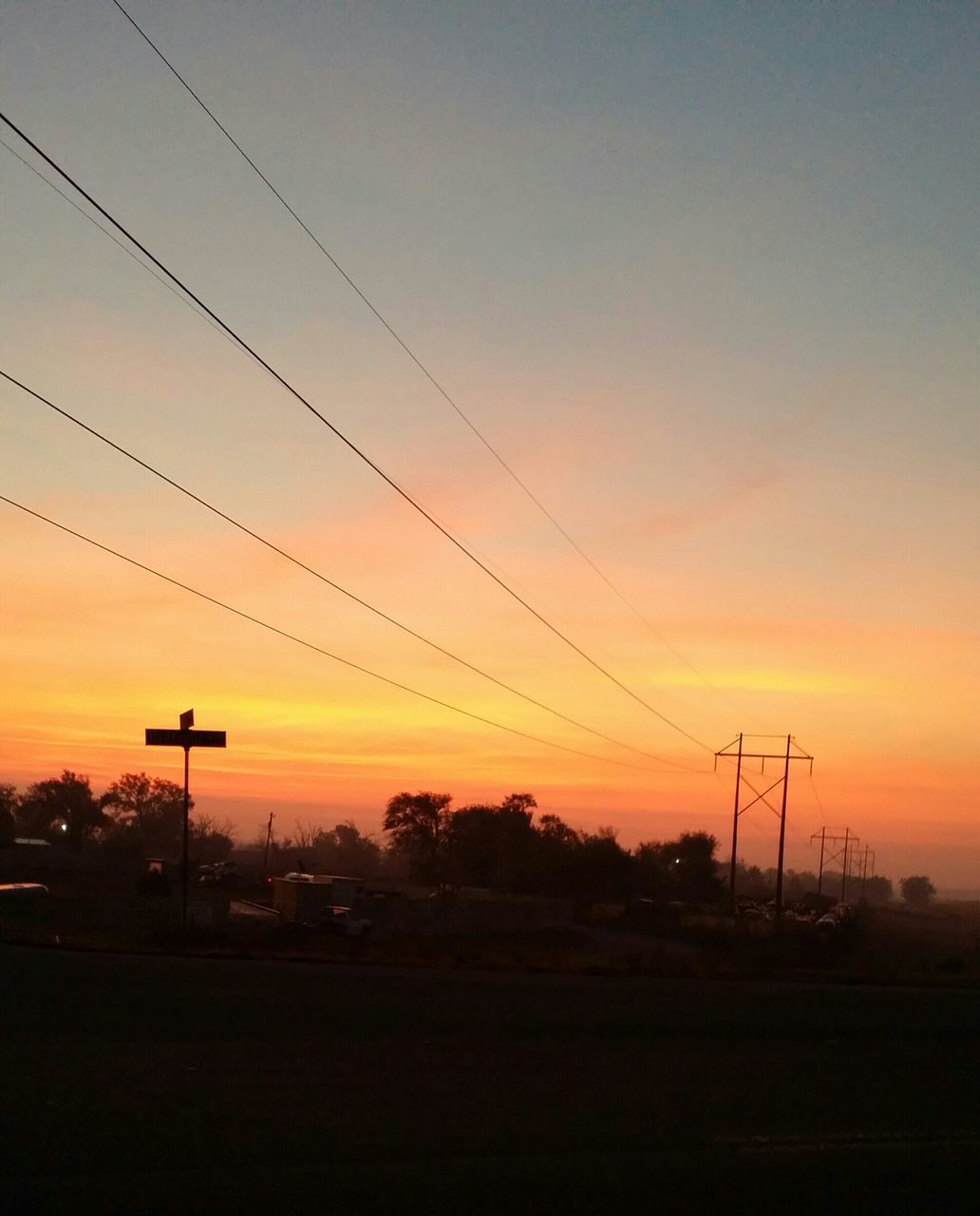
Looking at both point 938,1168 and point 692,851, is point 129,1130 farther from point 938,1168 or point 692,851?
point 692,851

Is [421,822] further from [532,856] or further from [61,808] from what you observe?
[61,808]

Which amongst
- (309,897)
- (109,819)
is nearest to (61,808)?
(109,819)

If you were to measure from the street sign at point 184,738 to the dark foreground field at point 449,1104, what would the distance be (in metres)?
10.6

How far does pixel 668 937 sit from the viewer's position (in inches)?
2579

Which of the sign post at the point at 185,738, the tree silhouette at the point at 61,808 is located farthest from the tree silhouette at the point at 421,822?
the sign post at the point at 185,738

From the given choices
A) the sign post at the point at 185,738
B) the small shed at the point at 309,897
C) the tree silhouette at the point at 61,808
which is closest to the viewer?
the sign post at the point at 185,738

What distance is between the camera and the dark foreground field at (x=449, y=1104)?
27.4 ft

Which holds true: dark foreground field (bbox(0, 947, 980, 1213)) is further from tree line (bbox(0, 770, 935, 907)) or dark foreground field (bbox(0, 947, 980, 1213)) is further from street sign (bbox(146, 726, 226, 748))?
tree line (bbox(0, 770, 935, 907))

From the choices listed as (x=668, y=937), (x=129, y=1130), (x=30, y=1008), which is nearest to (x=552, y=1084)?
(x=129, y=1130)

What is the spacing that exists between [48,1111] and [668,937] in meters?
59.0

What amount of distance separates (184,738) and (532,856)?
7830 cm

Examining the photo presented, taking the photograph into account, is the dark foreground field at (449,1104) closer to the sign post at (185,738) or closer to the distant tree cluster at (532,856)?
the sign post at (185,738)

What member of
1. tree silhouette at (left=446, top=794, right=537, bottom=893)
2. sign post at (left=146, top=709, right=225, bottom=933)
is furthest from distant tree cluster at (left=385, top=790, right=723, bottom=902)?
sign post at (left=146, top=709, right=225, bottom=933)

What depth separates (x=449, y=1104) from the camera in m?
10.9
